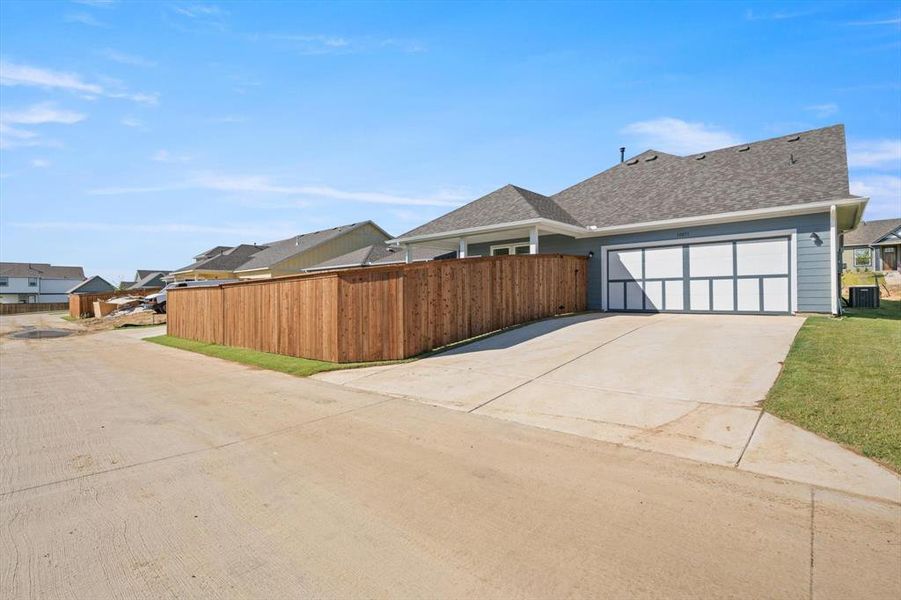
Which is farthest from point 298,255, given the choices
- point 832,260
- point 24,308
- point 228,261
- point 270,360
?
point 24,308

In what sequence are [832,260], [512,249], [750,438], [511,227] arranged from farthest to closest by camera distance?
[512,249] < [511,227] < [832,260] < [750,438]

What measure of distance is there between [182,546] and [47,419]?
524 cm

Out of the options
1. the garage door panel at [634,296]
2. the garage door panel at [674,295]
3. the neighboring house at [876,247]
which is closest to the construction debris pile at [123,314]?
the garage door panel at [634,296]

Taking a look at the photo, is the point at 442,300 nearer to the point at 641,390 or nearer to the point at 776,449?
the point at 641,390

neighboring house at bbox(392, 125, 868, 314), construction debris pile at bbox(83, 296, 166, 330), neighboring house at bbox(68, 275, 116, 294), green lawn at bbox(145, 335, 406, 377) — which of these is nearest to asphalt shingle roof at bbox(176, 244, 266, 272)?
construction debris pile at bbox(83, 296, 166, 330)

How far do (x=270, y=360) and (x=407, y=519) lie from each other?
8582 millimetres

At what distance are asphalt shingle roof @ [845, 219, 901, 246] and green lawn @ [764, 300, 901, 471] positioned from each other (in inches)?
1596

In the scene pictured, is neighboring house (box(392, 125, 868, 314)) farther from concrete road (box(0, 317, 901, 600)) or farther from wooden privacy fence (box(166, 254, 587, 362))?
concrete road (box(0, 317, 901, 600))

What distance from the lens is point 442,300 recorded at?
1051 cm

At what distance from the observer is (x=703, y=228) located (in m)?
13.8

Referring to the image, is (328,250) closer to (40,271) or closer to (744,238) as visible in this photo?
(744,238)

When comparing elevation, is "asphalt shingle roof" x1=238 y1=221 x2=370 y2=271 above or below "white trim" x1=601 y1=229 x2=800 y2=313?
above

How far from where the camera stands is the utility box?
1680 centimetres

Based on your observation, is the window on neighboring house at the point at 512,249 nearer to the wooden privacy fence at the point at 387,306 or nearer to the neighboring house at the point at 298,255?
the wooden privacy fence at the point at 387,306
